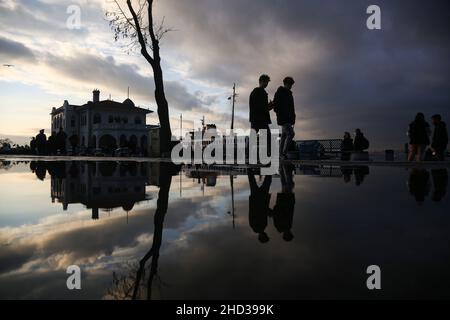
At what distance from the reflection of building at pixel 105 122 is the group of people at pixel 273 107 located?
4877 cm

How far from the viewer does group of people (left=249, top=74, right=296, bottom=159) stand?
8023mm

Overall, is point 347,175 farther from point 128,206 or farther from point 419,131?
point 419,131

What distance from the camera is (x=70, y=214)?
8.58 ft

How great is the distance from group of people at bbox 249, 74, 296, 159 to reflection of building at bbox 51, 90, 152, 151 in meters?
48.8

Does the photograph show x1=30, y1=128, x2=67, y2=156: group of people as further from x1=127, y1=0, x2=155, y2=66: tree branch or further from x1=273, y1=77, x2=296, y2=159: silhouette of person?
x1=273, y1=77, x2=296, y2=159: silhouette of person

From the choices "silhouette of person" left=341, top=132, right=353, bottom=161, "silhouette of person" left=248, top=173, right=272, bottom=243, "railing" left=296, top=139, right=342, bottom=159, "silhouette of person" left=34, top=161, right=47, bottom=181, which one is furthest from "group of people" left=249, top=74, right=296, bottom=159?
"railing" left=296, top=139, right=342, bottom=159

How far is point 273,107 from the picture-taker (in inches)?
337

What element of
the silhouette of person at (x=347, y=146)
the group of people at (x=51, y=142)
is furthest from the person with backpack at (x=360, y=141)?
the group of people at (x=51, y=142)

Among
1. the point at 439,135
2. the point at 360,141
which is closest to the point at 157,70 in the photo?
the point at 360,141

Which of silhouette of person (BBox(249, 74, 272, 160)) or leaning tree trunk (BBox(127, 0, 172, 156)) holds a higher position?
leaning tree trunk (BBox(127, 0, 172, 156))

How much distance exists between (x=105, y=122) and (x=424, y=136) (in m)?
59.0
